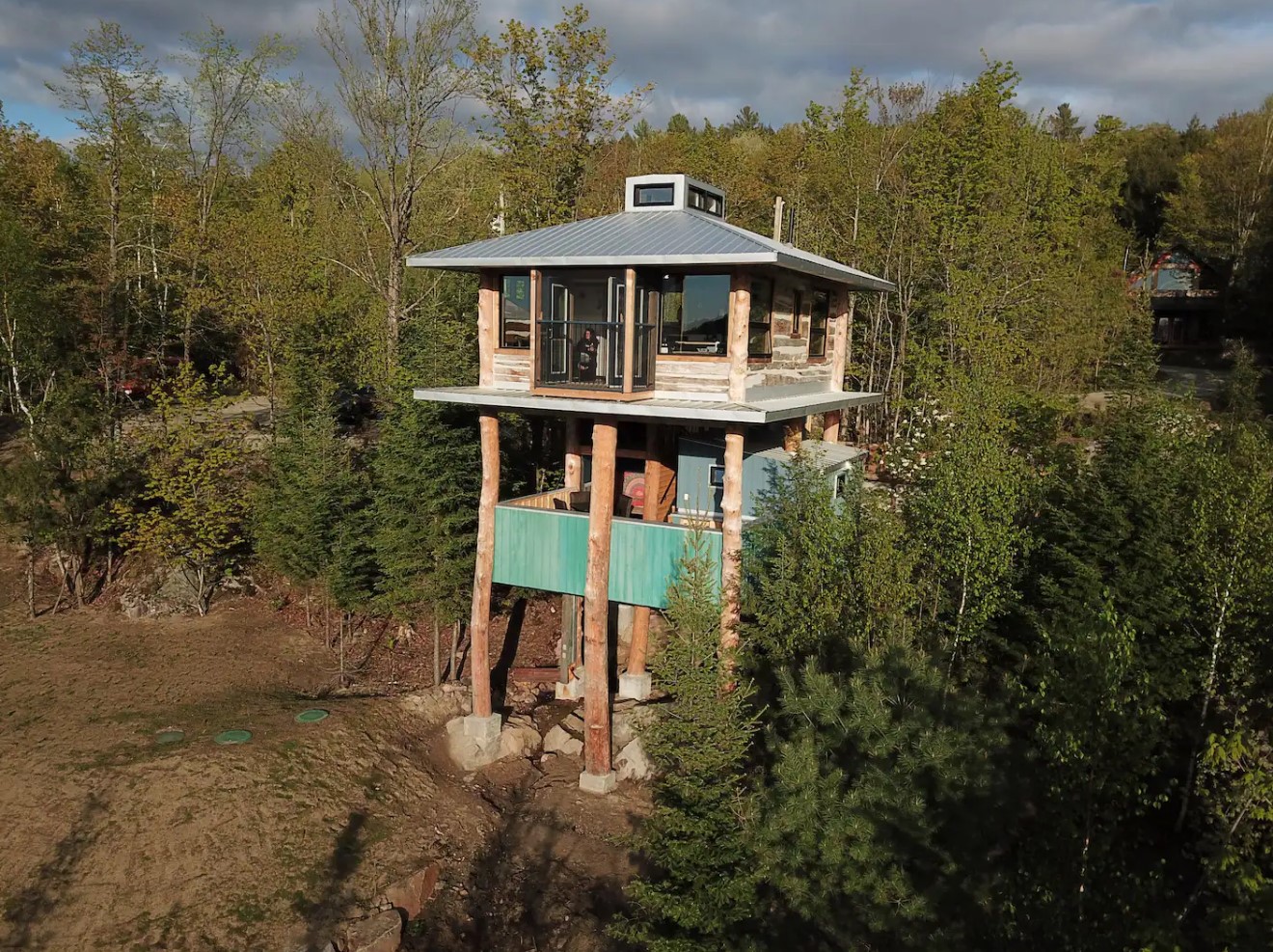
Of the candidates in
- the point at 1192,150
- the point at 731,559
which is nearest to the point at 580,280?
the point at 731,559

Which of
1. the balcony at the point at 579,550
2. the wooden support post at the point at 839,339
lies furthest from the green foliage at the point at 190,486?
the wooden support post at the point at 839,339

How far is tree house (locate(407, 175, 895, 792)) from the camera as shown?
1353cm

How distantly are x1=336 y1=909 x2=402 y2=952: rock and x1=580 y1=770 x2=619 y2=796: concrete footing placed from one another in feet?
14.2

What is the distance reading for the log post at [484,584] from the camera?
16578 mm

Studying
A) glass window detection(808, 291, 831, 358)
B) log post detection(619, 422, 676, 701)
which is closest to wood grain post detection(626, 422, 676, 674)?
log post detection(619, 422, 676, 701)

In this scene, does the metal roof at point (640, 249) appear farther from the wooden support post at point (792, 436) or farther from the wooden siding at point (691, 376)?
the wooden support post at point (792, 436)

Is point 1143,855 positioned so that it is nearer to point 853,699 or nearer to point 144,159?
point 853,699

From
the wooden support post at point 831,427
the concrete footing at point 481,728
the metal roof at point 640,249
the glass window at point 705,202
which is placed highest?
the glass window at point 705,202

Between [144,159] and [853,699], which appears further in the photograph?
[144,159]

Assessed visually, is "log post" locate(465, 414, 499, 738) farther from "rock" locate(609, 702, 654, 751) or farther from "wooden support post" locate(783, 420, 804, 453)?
"wooden support post" locate(783, 420, 804, 453)

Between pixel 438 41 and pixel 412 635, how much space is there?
17761mm

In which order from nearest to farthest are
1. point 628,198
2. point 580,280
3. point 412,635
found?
point 580,280, point 628,198, point 412,635

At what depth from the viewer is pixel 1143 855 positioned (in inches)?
472

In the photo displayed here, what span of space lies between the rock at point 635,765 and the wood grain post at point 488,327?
798cm
